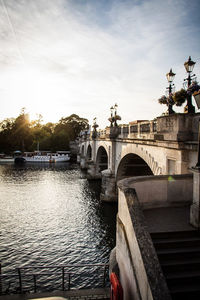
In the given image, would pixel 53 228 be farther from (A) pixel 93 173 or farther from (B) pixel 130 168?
Answer: (A) pixel 93 173

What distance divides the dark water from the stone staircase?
20.4 feet

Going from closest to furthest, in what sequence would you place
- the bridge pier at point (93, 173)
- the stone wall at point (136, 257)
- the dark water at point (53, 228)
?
the stone wall at point (136, 257), the dark water at point (53, 228), the bridge pier at point (93, 173)

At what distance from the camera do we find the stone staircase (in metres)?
5.09

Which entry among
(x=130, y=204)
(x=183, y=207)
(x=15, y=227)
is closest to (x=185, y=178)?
(x=183, y=207)

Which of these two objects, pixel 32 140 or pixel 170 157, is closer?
pixel 170 157

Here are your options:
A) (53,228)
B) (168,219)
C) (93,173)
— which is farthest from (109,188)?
(168,219)

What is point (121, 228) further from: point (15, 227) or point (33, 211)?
point (33, 211)

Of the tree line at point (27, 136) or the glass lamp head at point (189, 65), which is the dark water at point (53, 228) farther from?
the tree line at point (27, 136)

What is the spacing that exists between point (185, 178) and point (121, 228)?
327 centimetres

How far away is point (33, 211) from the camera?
22.8 m

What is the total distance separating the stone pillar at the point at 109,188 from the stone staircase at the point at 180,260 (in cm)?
1988

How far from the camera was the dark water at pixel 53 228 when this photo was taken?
546 inches

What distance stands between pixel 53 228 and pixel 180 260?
1466 cm

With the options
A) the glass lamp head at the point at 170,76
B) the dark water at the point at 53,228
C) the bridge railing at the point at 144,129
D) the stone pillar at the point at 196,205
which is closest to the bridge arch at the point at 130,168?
the dark water at the point at 53,228
